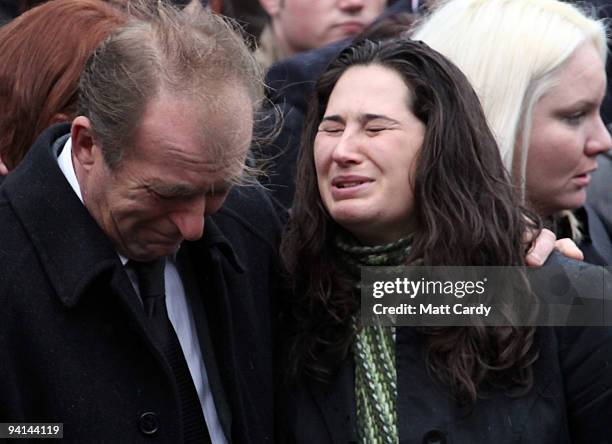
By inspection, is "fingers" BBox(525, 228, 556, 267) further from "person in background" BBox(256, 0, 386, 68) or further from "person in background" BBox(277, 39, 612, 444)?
"person in background" BBox(256, 0, 386, 68)

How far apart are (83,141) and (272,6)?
1.86m

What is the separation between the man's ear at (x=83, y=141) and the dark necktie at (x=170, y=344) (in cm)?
26

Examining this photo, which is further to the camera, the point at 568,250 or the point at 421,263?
the point at 568,250

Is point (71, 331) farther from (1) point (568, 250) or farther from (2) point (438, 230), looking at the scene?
(1) point (568, 250)

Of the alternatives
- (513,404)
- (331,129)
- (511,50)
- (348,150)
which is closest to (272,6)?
(511,50)

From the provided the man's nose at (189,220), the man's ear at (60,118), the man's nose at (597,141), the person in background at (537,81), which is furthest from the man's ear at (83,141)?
the man's nose at (597,141)

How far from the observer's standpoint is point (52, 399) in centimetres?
251

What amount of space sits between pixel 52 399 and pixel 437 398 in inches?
34.2

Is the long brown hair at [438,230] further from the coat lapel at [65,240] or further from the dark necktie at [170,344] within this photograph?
the coat lapel at [65,240]

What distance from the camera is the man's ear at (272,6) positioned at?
4.29m

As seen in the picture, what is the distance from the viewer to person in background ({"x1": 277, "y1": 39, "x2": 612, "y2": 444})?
2.79 metres

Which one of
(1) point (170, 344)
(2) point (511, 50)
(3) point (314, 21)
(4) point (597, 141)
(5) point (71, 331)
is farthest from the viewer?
(3) point (314, 21)

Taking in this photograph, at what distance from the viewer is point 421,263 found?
2818mm

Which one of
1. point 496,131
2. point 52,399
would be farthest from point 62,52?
point 496,131
